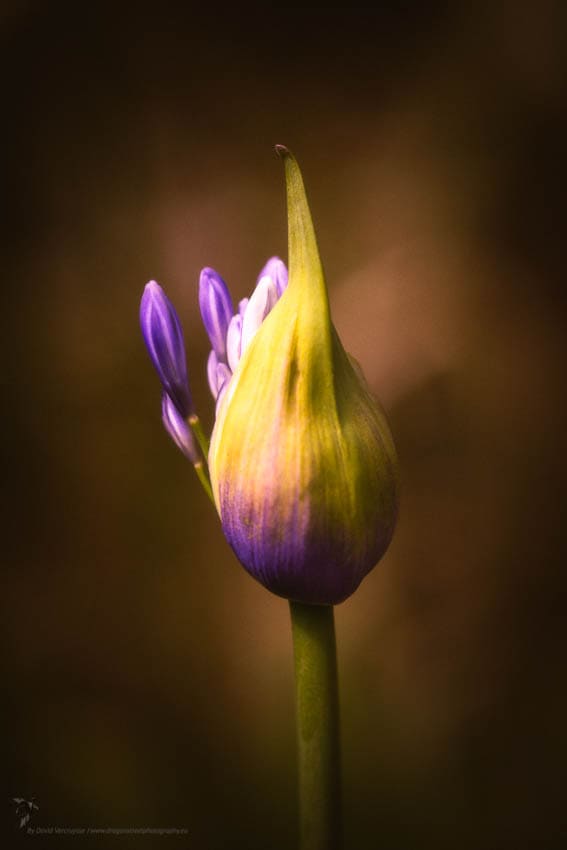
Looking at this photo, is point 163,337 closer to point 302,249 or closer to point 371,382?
point 302,249

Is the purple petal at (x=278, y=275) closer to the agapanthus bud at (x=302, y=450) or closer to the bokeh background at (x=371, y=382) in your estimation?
the agapanthus bud at (x=302, y=450)

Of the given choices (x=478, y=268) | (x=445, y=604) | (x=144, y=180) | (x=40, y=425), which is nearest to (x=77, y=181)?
(x=144, y=180)

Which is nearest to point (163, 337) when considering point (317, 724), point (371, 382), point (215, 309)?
point (215, 309)

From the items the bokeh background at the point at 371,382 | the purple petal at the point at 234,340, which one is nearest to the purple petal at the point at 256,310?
the purple petal at the point at 234,340

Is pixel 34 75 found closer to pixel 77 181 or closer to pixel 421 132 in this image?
pixel 77 181

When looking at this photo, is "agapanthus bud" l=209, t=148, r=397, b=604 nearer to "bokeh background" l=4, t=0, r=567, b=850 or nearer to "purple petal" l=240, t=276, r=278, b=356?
"purple petal" l=240, t=276, r=278, b=356

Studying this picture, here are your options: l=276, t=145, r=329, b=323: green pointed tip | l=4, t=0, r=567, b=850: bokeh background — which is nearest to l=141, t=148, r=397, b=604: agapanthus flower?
l=276, t=145, r=329, b=323: green pointed tip
